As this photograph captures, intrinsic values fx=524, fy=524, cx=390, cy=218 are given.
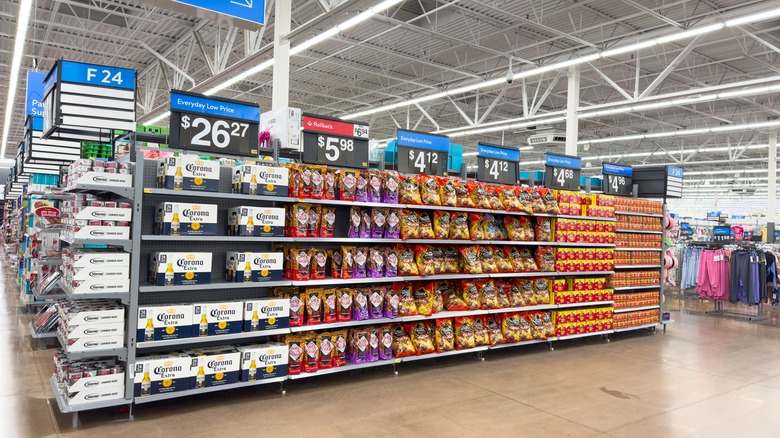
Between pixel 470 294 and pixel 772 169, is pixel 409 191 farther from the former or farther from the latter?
pixel 772 169

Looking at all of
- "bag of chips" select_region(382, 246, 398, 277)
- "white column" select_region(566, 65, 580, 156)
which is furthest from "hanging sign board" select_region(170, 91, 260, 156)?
"white column" select_region(566, 65, 580, 156)

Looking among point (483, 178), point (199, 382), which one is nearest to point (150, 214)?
point (199, 382)

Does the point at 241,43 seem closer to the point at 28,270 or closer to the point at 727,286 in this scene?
the point at 28,270

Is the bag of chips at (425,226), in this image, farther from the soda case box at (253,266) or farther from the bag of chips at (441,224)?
the soda case box at (253,266)

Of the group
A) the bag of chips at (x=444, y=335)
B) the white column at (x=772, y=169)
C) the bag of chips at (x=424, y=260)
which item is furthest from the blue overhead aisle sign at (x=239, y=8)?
the white column at (x=772, y=169)

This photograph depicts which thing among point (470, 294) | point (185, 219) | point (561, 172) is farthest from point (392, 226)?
point (561, 172)

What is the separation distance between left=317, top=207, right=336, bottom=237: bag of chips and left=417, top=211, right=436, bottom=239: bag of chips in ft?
3.48

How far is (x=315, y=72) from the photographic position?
15.7m

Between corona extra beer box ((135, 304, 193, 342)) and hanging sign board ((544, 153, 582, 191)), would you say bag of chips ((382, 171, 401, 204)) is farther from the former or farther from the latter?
hanging sign board ((544, 153, 582, 191))

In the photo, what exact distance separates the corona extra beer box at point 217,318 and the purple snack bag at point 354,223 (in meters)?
1.33

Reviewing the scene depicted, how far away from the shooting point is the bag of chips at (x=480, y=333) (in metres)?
6.15

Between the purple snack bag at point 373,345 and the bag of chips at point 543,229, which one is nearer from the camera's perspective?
the purple snack bag at point 373,345

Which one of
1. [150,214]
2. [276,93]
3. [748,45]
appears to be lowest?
[150,214]

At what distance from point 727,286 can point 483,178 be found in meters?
7.17
